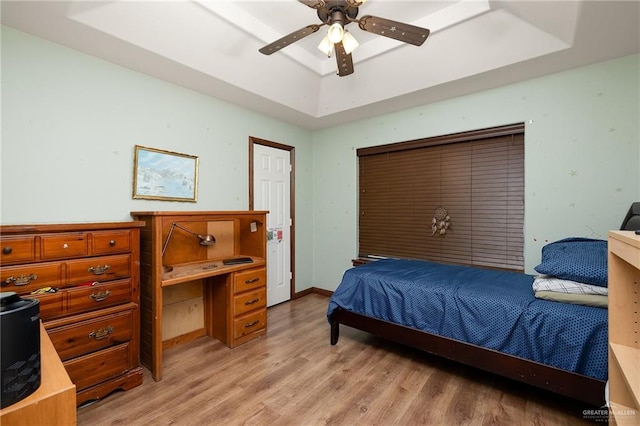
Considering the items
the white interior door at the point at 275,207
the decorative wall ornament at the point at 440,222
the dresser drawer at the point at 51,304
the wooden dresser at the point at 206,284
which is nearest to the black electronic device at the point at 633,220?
the decorative wall ornament at the point at 440,222

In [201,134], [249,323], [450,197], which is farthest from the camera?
[450,197]

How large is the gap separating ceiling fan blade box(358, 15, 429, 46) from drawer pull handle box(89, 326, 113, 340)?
262cm

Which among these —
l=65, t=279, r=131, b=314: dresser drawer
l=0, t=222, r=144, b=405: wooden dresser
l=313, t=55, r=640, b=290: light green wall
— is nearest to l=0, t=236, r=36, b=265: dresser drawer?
l=0, t=222, r=144, b=405: wooden dresser

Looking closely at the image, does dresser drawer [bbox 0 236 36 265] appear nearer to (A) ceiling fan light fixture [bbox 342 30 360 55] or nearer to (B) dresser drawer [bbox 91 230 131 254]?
(B) dresser drawer [bbox 91 230 131 254]

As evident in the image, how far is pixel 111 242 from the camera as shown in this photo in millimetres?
1960

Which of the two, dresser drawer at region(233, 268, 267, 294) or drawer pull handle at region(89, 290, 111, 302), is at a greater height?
drawer pull handle at region(89, 290, 111, 302)

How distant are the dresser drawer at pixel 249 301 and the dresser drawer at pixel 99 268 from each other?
981 millimetres

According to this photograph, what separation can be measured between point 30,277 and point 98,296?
1.21 ft

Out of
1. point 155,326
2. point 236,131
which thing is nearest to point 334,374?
point 155,326

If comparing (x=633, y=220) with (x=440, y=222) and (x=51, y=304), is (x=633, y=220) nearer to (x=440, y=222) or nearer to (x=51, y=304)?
(x=440, y=222)

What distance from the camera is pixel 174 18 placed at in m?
2.13

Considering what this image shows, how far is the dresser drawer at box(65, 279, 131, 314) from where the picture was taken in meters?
1.81

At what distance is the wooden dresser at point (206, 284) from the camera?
241cm

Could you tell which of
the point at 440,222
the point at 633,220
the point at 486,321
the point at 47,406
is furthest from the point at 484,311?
the point at 47,406
